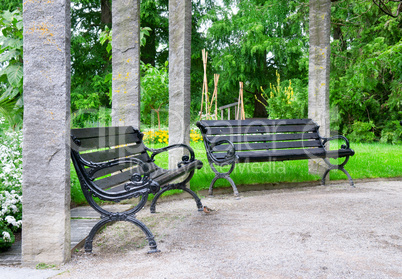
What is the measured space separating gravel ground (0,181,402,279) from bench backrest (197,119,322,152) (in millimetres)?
1152

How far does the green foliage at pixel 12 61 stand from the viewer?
454 cm

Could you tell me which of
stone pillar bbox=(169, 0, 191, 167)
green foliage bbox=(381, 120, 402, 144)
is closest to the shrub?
stone pillar bbox=(169, 0, 191, 167)

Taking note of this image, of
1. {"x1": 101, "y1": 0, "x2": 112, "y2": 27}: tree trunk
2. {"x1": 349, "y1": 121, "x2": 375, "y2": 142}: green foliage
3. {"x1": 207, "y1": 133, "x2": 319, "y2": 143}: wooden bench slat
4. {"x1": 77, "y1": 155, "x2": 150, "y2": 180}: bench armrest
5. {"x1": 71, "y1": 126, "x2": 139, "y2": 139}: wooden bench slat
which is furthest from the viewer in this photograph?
{"x1": 101, "y1": 0, "x2": 112, "y2": 27}: tree trunk

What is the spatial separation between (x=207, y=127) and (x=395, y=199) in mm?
2583

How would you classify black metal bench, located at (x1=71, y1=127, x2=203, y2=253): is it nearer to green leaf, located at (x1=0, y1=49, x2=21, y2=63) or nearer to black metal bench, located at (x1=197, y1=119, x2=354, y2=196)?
black metal bench, located at (x1=197, y1=119, x2=354, y2=196)

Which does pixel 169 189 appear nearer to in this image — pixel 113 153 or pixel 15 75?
pixel 113 153

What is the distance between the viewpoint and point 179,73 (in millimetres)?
5062

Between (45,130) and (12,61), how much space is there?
2590mm

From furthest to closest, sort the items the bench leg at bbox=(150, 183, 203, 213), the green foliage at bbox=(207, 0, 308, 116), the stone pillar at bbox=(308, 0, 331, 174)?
the green foliage at bbox=(207, 0, 308, 116) → the stone pillar at bbox=(308, 0, 331, 174) → the bench leg at bbox=(150, 183, 203, 213)

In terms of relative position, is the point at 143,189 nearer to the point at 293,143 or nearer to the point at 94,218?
the point at 94,218

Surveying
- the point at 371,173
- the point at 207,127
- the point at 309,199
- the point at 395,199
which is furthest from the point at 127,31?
the point at 371,173

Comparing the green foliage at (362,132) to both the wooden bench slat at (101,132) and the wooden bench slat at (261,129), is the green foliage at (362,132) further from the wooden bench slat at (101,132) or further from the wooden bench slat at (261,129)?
the wooden bench slat at (101,132)

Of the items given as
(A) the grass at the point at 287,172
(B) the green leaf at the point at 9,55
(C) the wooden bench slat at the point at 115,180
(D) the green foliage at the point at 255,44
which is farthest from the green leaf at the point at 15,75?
(D) the green foliage at the point at 255,44

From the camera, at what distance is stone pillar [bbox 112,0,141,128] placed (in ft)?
14.7
